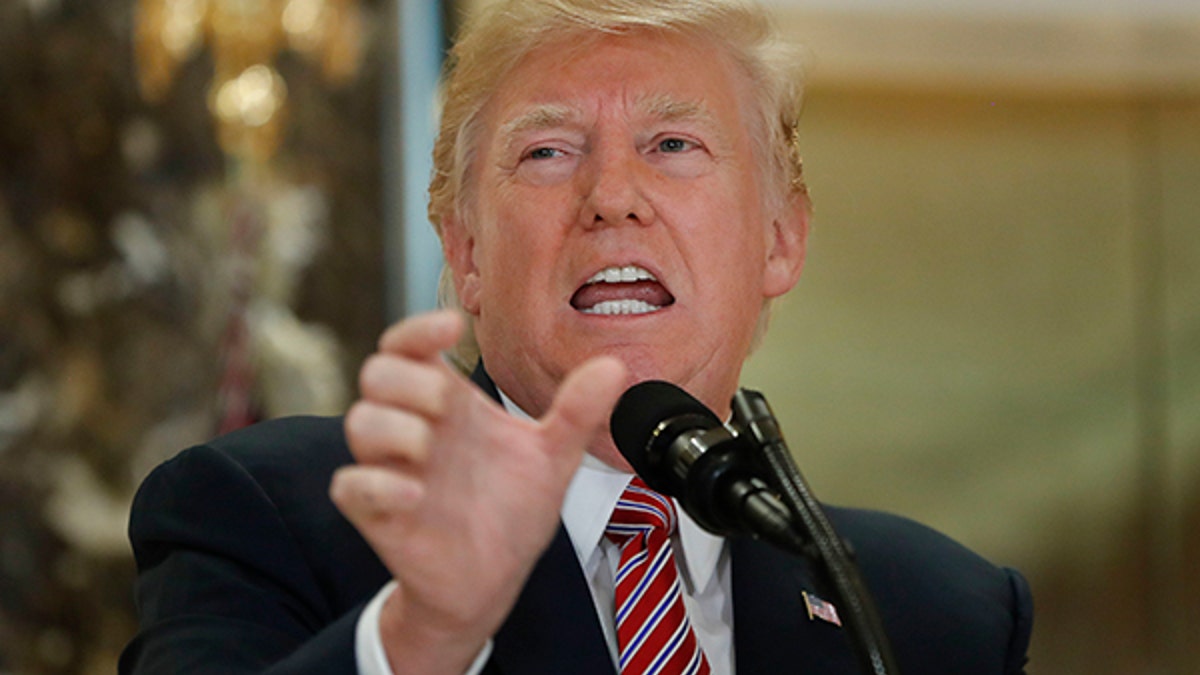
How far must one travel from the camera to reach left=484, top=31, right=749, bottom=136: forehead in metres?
1.80

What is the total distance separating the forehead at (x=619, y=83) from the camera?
1.80 m

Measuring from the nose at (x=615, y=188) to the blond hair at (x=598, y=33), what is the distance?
182 mm

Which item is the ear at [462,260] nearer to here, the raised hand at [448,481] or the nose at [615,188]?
the nose at [615,188]

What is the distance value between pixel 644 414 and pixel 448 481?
1.03 feet

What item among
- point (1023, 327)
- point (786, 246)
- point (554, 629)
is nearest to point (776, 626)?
point (554, 629)

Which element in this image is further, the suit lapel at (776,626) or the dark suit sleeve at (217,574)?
the suit lapel at (776,626)

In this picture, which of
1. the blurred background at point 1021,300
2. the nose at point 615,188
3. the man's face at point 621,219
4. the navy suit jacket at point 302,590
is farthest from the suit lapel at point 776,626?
the blurred background at point 1021,300

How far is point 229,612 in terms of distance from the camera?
141 cm

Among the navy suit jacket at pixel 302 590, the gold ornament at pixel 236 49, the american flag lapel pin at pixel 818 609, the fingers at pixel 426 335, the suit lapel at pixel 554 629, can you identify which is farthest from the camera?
the gold ornament at pixel 236 49

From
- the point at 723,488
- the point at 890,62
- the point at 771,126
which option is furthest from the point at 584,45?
the point at 890,62

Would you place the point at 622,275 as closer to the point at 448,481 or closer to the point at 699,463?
the point at 699,463

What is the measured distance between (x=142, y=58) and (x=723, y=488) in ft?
10.8

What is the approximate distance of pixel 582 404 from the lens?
1019 millimetres

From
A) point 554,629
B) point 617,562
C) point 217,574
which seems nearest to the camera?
point 217,574
